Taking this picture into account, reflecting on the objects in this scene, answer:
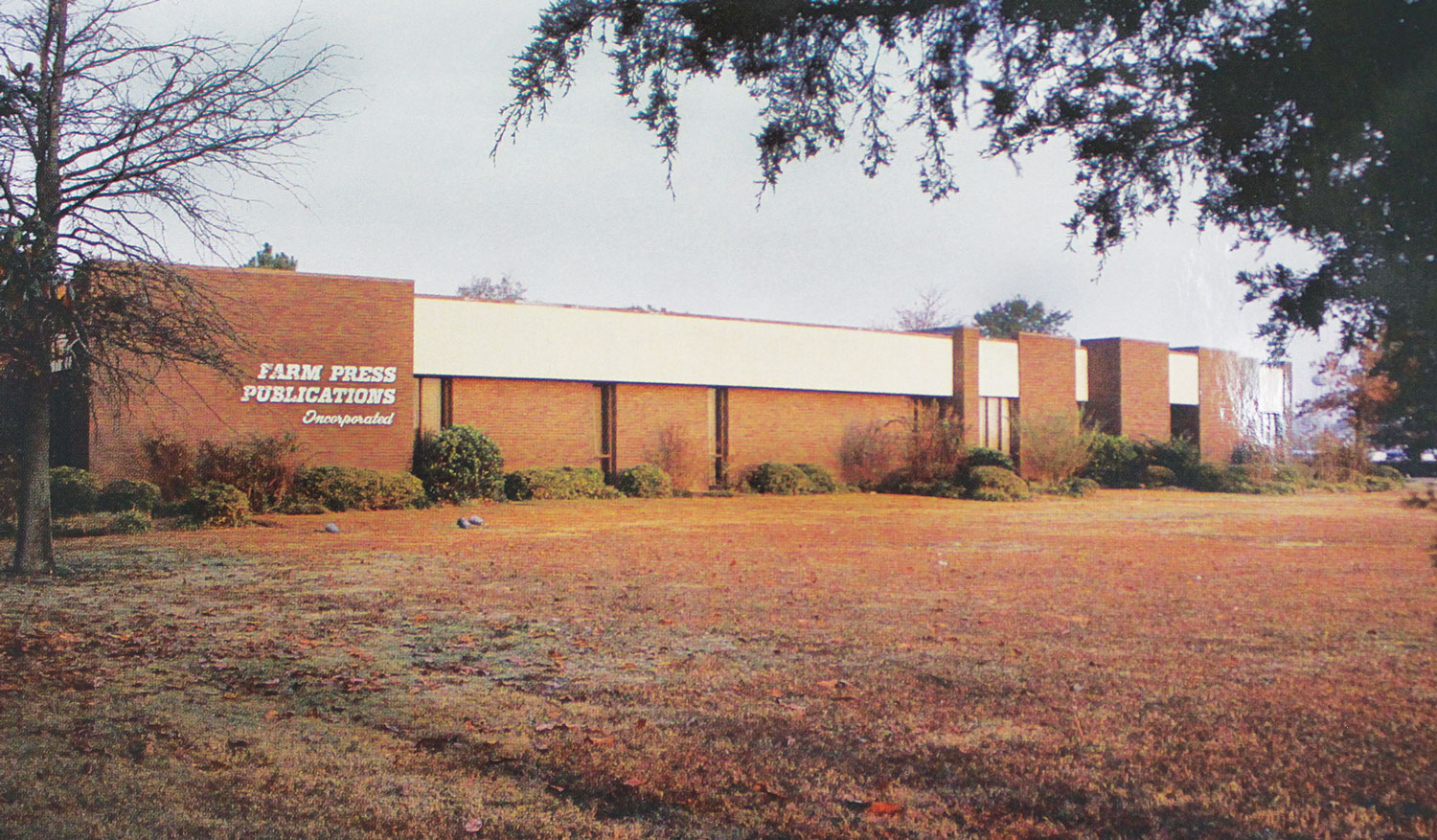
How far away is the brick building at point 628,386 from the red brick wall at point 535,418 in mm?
50

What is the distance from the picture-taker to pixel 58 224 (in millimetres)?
11836

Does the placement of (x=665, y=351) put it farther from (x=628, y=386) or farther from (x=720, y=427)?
(x=720, y=427)

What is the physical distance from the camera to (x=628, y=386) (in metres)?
30.0

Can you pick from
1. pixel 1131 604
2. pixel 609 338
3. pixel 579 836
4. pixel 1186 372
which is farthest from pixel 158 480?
pixel 1186 372

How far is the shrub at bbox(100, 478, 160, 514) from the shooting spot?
20438mm

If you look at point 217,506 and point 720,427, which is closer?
point 217,506

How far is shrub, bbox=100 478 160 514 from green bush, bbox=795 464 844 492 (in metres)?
17.3

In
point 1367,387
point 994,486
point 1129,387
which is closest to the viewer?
point 1367,387

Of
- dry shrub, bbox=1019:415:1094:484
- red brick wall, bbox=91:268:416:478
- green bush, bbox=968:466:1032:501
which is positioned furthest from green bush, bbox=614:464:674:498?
dry shrub, bbox=1019:415:1094:484

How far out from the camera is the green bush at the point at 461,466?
2506 centimetres

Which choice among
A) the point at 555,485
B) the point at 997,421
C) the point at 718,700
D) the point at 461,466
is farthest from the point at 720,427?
the point at 718,700

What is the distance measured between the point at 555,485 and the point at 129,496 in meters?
9.56

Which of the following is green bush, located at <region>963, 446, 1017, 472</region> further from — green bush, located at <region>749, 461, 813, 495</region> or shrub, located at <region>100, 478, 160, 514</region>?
shrub, located at <region>100, 478, 160, 514</region>

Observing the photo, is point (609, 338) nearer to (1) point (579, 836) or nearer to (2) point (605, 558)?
(2) point (605, 558)
